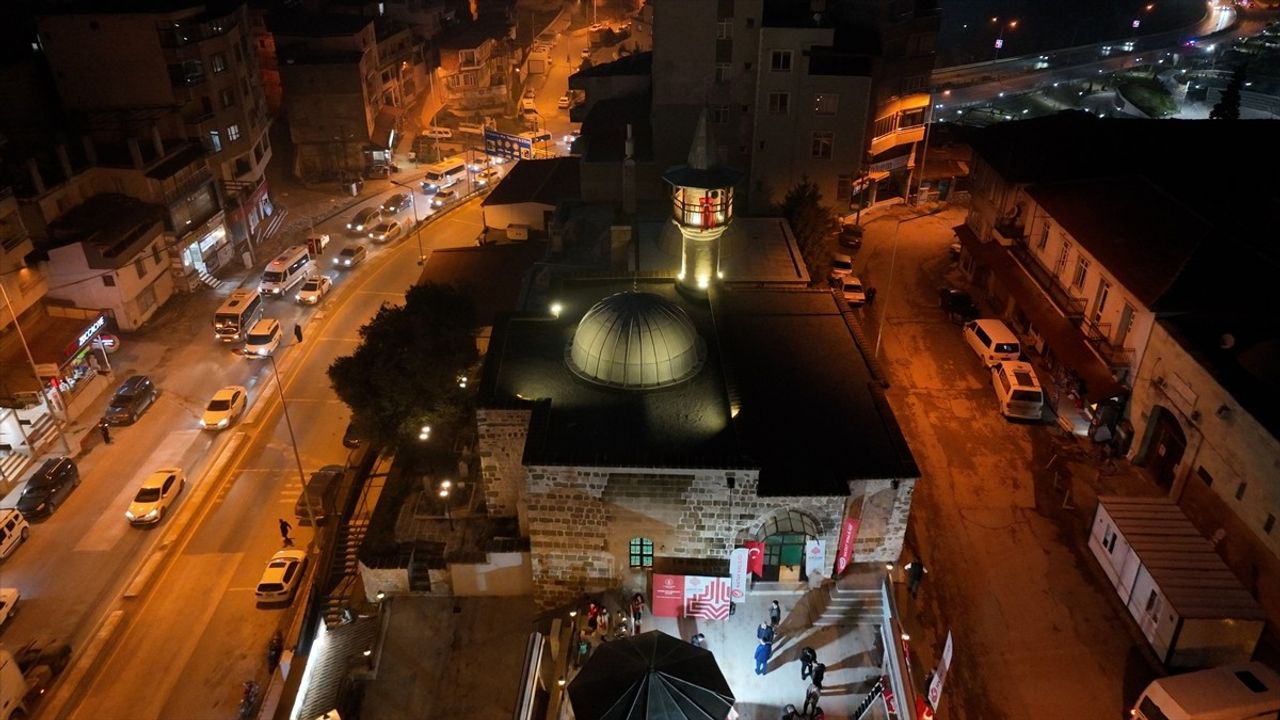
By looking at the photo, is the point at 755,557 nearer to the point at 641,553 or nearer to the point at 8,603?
the point at 641,553

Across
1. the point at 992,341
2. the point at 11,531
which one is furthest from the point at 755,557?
the point at 11,531

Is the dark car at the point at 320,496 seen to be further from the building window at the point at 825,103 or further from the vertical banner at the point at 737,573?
the building window at the point at 825,103

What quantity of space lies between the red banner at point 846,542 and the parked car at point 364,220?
52.0 metres

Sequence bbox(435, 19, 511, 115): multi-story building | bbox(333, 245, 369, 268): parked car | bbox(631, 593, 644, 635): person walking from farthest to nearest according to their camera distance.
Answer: bbox(435, 19, 511, 115): multi-story building → bbox(333, 245, 369, 268): parked car → bbox(631, 593, 644, 635): person walking

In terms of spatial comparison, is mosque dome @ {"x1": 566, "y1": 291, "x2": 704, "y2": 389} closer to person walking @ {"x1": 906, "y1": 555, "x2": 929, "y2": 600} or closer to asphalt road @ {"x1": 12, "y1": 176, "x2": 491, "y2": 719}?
person walking @ {"x1": 906, "y1": 555, "x2": 929, "y2": 600}

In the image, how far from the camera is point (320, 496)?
3775 cm

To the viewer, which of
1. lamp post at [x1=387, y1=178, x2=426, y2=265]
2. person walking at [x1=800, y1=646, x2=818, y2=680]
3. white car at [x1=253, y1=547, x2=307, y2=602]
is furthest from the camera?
lamp post at [x1=387, y1=178, x2=426, y2=265]

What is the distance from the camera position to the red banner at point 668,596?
89.3ft

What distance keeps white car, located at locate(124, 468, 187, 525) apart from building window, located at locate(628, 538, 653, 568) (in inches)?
947

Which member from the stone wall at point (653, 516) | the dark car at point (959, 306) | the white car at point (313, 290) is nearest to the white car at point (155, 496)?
the white car at point (313, 290)

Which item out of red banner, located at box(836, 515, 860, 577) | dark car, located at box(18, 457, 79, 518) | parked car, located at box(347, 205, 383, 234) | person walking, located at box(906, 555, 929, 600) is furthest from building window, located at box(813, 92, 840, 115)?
dark car, located at box(18, 457, 79, 518)

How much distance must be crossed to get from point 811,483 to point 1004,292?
92.2 feet

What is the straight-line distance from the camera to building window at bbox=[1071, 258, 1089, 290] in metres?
41.1

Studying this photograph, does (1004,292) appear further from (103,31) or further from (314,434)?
(103,31)
